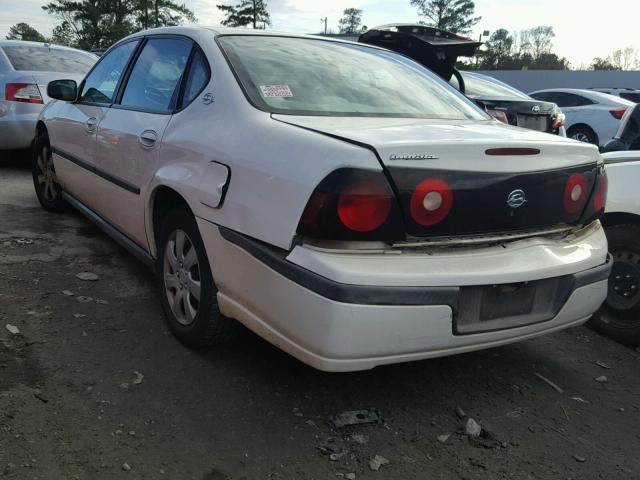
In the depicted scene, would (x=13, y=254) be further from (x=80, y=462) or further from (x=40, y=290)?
(x=80, y=462)

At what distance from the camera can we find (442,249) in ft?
7.47

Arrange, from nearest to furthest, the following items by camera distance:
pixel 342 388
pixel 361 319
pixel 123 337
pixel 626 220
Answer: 1. pixel 361 319
2. pixel 342 388
3. pixel 123 337
4. pixel 626 220

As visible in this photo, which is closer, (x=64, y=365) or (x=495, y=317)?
(x=495, y=317)

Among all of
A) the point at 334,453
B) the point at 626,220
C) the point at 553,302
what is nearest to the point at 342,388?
the point at 334,453

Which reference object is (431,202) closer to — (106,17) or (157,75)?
(157,75)

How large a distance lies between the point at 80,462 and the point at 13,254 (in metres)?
2.60

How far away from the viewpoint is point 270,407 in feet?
8.27

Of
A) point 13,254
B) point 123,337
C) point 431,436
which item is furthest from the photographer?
point 13,254

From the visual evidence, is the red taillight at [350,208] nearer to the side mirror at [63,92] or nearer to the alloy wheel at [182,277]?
the alloy wheel at [182,277]

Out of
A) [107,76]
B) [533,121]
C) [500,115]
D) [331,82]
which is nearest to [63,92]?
[107,76]

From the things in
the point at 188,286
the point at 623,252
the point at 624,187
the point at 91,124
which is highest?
the point at 91,124

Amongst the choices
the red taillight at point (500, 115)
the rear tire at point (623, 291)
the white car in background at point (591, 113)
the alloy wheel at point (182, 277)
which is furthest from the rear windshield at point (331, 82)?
the white car in background at point (591, 113)

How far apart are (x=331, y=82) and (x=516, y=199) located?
1148 mm

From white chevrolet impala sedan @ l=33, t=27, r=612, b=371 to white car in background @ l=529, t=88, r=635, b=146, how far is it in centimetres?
1028
